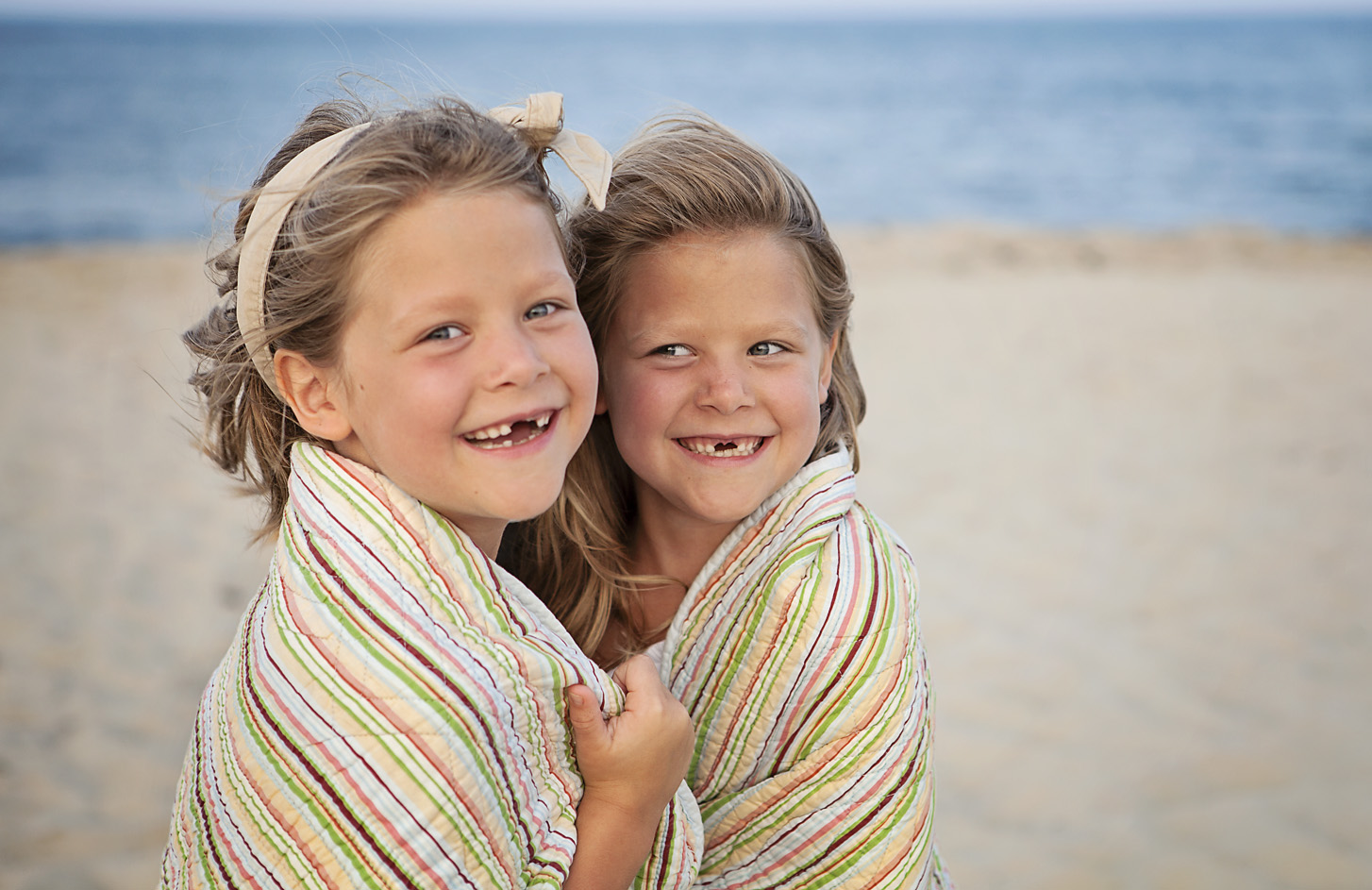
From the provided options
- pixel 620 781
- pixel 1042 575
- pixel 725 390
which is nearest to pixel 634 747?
pixel 620 781

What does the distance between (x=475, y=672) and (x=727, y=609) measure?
0.64 m

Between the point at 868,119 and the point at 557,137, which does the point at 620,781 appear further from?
the point at 868,119

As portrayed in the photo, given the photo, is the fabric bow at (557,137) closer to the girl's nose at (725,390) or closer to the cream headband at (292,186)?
the cream headband at (292,186)

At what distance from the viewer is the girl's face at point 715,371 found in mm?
1915

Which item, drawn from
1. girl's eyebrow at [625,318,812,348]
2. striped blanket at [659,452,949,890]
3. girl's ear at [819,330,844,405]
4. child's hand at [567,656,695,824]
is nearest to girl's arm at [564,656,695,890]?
child's hand at [567,656,695,824]

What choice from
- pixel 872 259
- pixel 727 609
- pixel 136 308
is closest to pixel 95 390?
pixel 136 308

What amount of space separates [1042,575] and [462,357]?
158 inches

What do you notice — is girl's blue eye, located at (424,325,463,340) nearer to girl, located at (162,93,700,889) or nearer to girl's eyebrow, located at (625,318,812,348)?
girl, located at (162,93,700,889)

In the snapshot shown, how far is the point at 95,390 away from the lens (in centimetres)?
691

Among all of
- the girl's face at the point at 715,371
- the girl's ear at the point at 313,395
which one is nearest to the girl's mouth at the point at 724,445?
the girl's face at the point at 715,371

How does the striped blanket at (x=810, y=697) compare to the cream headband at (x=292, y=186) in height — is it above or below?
below

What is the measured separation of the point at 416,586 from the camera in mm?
→ 1487

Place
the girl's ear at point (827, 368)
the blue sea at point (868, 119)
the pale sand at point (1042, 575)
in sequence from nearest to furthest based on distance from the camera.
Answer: the girl's ear at point (827, 368) → the pale sand at point (1042, 575) → the blue sea at point (868, 119)

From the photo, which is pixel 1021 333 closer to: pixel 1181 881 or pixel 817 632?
pixel 1181 881
